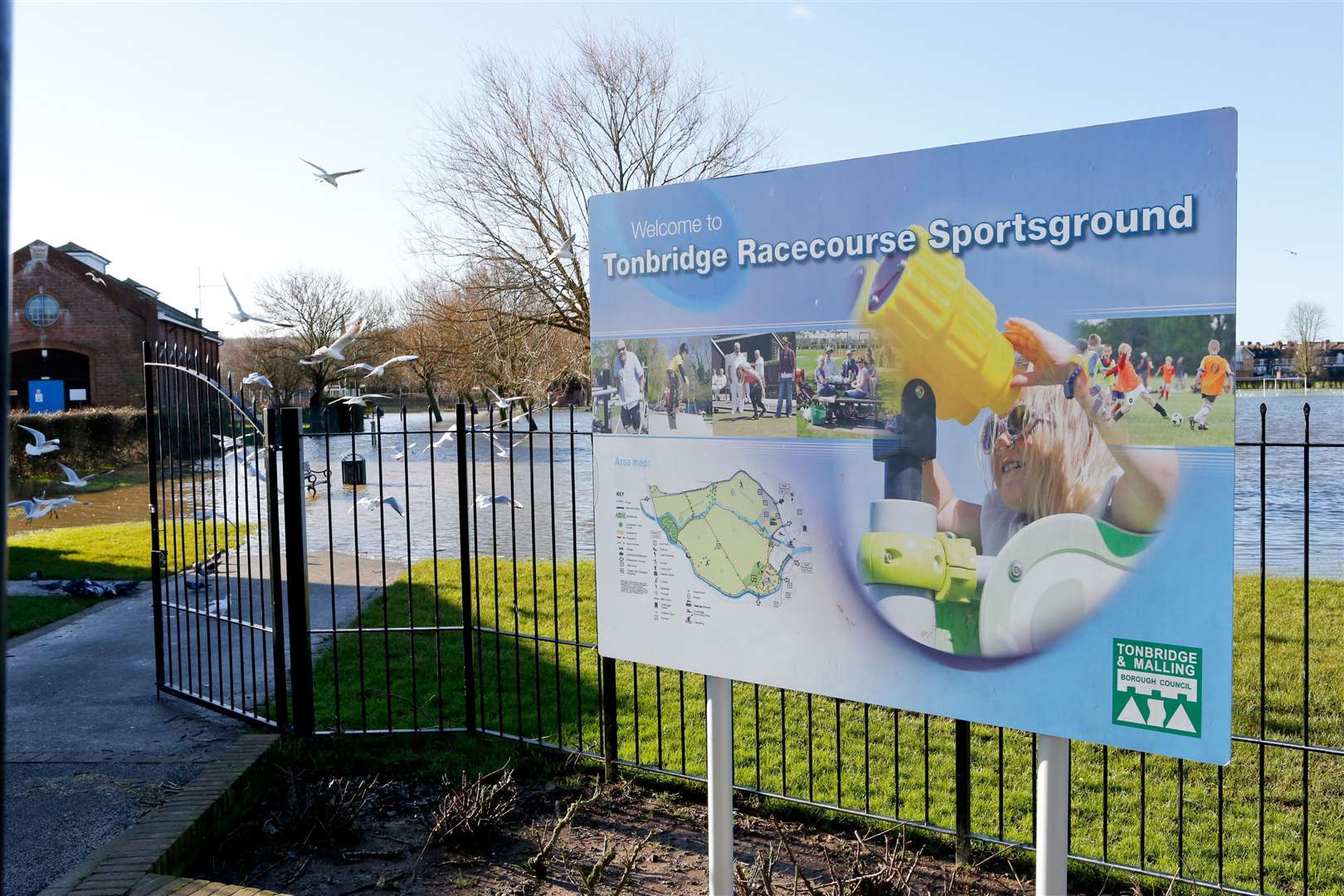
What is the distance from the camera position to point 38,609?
10.0m

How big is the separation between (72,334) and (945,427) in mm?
44629

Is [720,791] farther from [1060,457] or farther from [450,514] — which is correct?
[450,514]

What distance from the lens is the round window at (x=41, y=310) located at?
4000 centimetres

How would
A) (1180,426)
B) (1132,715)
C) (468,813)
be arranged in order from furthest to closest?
(468,813), (1132,715), (1180,426)

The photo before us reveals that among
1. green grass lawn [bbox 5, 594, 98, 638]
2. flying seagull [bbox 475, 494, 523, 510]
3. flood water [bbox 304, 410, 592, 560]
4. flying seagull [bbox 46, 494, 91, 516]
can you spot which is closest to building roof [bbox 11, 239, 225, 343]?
flood water [bbox 304, 410, 592, 560]

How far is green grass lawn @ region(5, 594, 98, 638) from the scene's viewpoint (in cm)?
938

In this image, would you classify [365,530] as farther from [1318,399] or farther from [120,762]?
[1318,399]

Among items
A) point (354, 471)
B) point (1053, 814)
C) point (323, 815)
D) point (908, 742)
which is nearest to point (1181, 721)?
point (1053, 814)

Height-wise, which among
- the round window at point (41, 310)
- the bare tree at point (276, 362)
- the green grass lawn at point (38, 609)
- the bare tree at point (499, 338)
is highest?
the round window at point (41, 310)

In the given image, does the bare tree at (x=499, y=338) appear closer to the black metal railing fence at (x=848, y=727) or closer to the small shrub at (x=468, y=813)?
the black metal railing fence at (x=848, y=727)

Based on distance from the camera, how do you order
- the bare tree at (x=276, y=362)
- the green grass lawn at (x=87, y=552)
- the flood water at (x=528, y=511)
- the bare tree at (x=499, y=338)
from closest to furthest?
the green grass lawn at (x=87, y=552) < the flood water at (x=528, y=511) < the bare tree at (x=499, y=338) < the bare tree at (x=276, y=362)

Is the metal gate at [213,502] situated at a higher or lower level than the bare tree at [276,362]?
lower

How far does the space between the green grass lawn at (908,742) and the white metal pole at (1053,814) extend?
122 cm

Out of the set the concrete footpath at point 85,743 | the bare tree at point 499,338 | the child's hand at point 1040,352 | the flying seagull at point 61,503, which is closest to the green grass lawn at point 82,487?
the flying seagull at point 61,503
